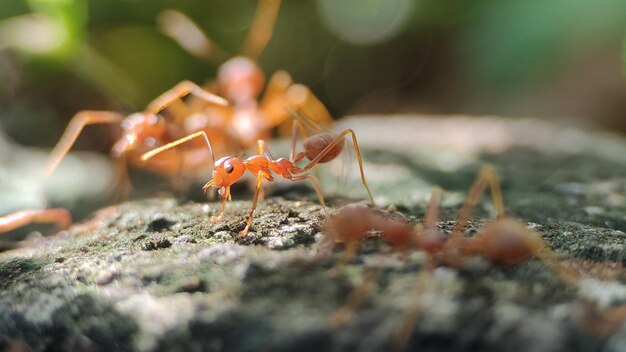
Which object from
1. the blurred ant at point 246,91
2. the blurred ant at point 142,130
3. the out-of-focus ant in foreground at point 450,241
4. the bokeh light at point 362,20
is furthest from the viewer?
the bokeh light at point 362,20

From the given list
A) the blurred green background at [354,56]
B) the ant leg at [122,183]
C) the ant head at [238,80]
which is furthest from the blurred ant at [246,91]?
the ant leg at [122,183]

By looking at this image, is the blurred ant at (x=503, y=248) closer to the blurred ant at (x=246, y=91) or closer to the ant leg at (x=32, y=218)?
the ant leg at (x=32, y=218)

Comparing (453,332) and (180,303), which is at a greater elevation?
(180,303)

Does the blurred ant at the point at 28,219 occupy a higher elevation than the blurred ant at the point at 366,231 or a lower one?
higher

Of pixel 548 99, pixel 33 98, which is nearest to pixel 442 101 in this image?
pixel 548 99

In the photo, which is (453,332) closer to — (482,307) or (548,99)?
(482,307)

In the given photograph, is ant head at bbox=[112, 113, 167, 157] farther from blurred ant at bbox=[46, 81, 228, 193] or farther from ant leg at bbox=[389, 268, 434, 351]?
ant leg at bbox=[389, 268, 434, 351]

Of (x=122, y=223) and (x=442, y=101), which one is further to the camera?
(x=442, y=101)
